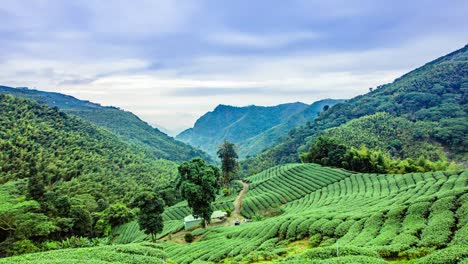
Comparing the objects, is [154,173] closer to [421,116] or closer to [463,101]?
[421,116]

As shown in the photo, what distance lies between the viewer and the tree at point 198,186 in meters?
32.6

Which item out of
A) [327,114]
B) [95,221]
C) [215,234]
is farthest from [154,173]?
[327,114]

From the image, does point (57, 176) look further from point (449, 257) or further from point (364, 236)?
point (449, 257)

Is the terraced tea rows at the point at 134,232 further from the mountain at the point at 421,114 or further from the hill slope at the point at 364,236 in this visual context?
the mountain at the point at 421,114

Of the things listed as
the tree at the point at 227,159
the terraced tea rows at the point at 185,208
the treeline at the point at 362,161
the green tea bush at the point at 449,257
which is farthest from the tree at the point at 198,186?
the treeline at the point at 362,161

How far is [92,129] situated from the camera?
8494 cm

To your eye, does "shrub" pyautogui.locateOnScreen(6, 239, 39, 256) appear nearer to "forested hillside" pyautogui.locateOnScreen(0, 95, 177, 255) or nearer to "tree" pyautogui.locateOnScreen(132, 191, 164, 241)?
"forested hillside" pyautogui.locateOnScreen(0, 95, 177, 255)

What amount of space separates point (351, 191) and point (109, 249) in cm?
3278

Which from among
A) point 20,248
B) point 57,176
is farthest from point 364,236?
point 57,176

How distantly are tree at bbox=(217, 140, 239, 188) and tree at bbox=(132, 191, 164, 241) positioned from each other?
22085 mm

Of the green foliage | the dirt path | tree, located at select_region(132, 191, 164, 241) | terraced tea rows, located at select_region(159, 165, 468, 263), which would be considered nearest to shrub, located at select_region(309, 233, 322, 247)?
terraced tea rows, located at select_region(159, 165, 468, 263)

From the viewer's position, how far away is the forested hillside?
32188 millimetres

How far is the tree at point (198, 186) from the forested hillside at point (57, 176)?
271 inches

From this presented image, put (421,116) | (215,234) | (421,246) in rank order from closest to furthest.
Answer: (421,246)
(215,234)
(421,116)
